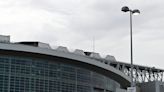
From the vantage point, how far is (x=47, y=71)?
76.3 meters

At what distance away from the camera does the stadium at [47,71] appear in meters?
72.8

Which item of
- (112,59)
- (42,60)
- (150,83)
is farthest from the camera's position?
(112,59)

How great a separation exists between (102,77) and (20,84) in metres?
18.3

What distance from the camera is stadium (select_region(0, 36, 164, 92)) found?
72.8m

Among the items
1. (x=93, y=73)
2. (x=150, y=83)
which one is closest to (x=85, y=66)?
(x=93, y=73)

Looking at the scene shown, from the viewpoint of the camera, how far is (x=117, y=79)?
305ft

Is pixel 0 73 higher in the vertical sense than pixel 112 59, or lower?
lower

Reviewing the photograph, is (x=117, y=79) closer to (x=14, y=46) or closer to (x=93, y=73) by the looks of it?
(x=93, y=73)

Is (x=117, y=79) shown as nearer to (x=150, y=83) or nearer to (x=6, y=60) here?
(x=150, y=83)

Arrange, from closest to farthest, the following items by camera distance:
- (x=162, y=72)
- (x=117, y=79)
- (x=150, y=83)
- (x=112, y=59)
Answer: (x=117, y=79) → (x=150, y=83) → (x=112, y=59) → (x=162, y=72)

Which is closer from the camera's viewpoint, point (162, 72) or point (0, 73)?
point (0, 73)

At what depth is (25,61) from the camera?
243ft

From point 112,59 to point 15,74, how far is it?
6835 cm

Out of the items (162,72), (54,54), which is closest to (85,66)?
(54,54)
